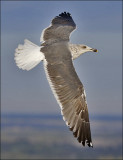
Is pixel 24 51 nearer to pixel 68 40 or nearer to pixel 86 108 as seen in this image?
pixel 68 40

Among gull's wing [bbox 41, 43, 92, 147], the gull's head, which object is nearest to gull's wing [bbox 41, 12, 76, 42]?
the gull's head

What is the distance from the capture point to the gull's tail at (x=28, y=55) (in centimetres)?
495

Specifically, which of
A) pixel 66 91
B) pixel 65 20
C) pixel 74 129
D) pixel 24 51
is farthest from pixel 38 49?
pixel 65 20

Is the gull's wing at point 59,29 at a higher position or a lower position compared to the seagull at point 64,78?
higher

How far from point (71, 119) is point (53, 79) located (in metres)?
0.46

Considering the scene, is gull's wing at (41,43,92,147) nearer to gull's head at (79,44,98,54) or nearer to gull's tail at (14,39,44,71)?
gull's tail at (14,39,44,71)

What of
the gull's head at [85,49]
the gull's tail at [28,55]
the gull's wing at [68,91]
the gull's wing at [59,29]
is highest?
the gull's wing at [59,29]

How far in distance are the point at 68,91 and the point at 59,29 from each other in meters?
1.27

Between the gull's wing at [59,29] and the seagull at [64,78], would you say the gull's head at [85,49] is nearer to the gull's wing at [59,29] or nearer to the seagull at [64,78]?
the gull's wing at [59,29]

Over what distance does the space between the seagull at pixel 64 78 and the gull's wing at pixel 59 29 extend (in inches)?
11.3

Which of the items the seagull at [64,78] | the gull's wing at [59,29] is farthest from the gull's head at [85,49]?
the seagull at [64,78]

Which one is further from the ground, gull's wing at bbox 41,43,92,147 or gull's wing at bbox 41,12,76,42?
gull's wing at bbox 41,12,76,42

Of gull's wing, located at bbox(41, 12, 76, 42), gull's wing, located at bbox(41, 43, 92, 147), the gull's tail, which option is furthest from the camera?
gull's wing, located at bbox(41, 12, 76, 42)

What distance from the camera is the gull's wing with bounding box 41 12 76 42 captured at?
18.1ft
